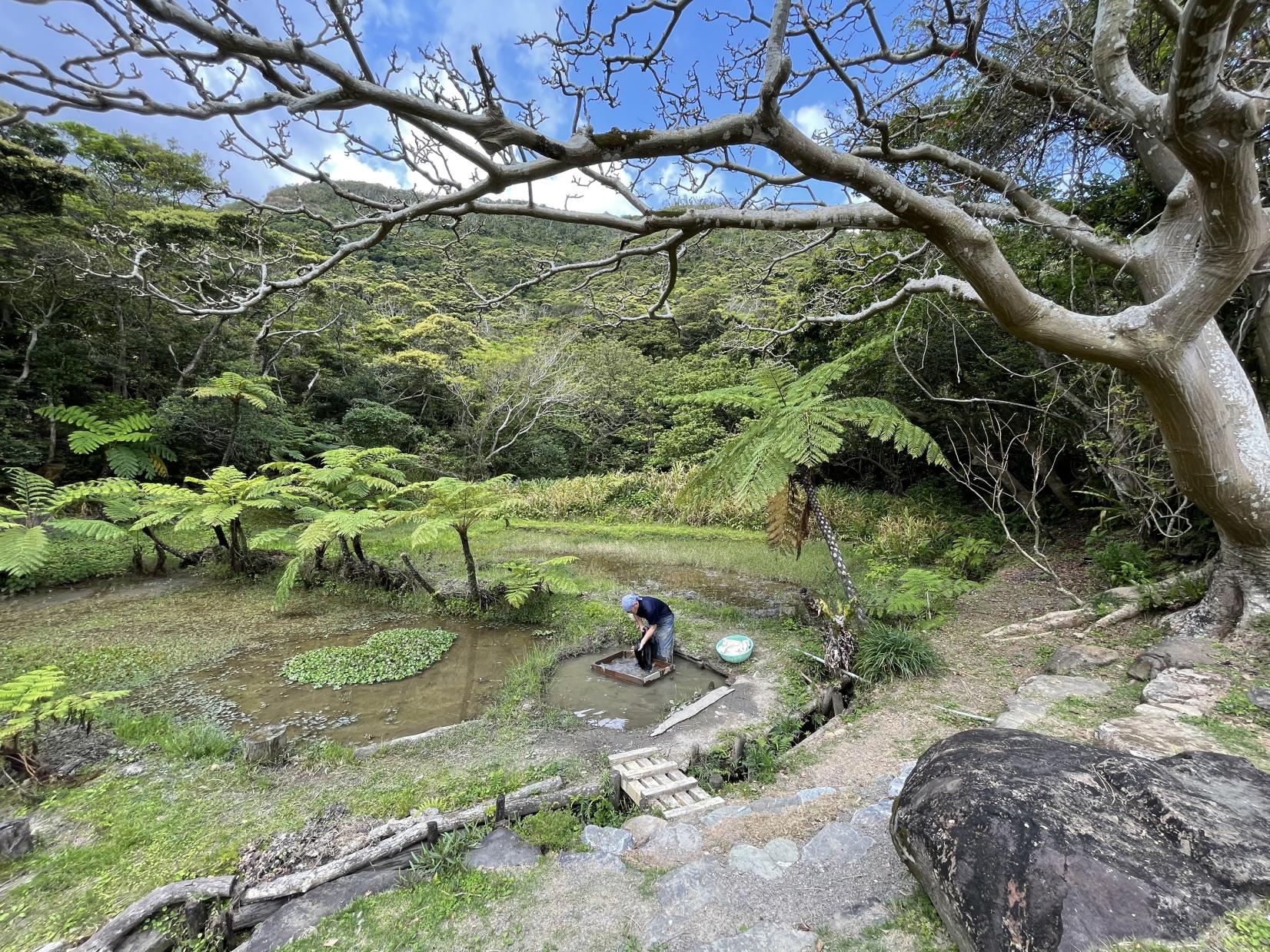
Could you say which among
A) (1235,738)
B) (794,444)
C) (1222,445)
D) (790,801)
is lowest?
(790,801)

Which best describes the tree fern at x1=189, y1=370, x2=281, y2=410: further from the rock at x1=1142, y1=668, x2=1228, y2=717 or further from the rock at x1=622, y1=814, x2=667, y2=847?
the rock at x1=1142, y1=668, x2=1228, y2=717

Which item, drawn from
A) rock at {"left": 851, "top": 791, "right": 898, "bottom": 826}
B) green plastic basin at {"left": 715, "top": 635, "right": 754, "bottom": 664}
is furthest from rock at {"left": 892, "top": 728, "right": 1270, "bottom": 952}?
green plastic basin at {"left": 715, "top": 635, "right": 754, "bottom": 664}

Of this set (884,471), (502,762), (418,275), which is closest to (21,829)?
(502,762)

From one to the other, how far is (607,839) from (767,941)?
1101mm

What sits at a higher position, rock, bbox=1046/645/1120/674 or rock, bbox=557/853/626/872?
rock, bbox=1046/645/1120/674

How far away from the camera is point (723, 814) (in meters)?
3.19

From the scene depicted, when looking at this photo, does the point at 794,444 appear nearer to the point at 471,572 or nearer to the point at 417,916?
the point at 417,916

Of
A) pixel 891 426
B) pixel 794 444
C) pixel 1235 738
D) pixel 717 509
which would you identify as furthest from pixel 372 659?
pixel 717 509

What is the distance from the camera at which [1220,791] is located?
202 cm

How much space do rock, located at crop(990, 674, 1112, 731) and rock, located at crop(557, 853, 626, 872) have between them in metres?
2.60

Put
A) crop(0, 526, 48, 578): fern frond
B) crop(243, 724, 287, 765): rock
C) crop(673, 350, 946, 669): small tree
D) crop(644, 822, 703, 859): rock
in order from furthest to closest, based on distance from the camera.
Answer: crop(0, 526, 48, 578): fern frond
crop(673, 350, 946, 669): small tree
crop(243, 724, 287, 765): rock
crop(644, 822, 703, 859): rock

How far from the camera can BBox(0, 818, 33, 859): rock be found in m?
2.90

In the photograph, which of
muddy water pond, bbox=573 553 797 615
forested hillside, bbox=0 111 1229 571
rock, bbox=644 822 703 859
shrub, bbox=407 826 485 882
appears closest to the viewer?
shrub, bbox=407 826 485 882

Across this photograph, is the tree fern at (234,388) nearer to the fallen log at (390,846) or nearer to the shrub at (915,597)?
the fallen log at (390,846)
